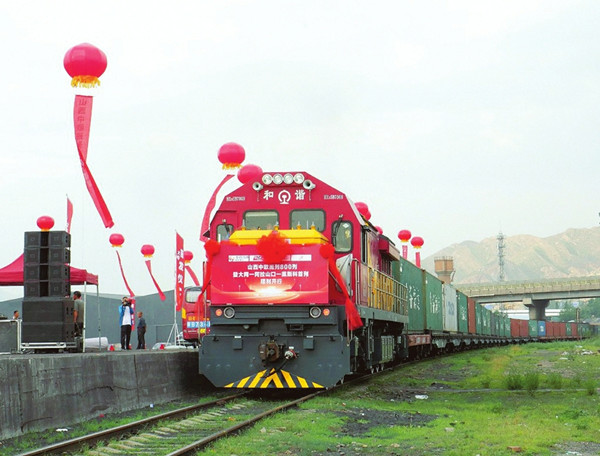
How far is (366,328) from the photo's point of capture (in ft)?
50.9

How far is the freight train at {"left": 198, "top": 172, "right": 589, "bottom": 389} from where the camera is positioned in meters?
13.1

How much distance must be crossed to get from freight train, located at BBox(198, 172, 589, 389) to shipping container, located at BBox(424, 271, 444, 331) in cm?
1145

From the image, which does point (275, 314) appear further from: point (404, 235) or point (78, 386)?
point (404, 235)

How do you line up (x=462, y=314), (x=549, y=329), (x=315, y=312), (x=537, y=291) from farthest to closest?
(x=537, y=291) < (x=549, y=329) < (x=462, y=314) < (x=315, y=312)

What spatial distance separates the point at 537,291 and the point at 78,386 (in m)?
89.1

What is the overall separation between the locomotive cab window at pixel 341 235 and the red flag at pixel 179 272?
55.1 ft

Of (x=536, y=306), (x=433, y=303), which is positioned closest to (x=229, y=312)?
(x=433, y=303)

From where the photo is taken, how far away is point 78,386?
36.3 feet

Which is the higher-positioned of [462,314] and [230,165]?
[230,165]

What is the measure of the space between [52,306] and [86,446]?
8692 mm

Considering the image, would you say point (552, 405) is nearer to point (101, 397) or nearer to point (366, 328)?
point (366, 328)

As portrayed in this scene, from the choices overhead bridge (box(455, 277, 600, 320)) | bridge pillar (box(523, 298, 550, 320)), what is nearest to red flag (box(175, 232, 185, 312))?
overhead bridge (box(455, 277, 600, 320))

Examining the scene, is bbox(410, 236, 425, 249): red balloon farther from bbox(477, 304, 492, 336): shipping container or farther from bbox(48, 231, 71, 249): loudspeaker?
bbox(48, 231, 71, 249): loudspeaker

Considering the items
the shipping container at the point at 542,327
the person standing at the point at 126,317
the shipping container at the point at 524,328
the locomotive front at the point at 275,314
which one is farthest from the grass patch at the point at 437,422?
the shipping container at the point at 542,327
